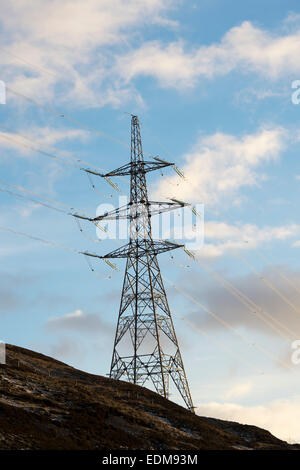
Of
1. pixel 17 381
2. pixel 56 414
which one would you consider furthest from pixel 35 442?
pixel 17 381

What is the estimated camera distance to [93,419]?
1534 inches

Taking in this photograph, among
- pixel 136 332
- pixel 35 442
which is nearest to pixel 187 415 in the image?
pixel 136 332

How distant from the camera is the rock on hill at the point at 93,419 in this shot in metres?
33.9

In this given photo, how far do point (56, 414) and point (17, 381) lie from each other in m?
8.24

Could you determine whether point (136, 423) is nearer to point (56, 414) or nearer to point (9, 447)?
point (56, 414)

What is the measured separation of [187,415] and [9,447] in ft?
77.8

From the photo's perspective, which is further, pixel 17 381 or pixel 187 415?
pixel 187 415

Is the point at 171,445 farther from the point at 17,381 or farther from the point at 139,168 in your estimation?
the point at 139,168

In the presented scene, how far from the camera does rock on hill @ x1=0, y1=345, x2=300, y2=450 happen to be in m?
33.9
